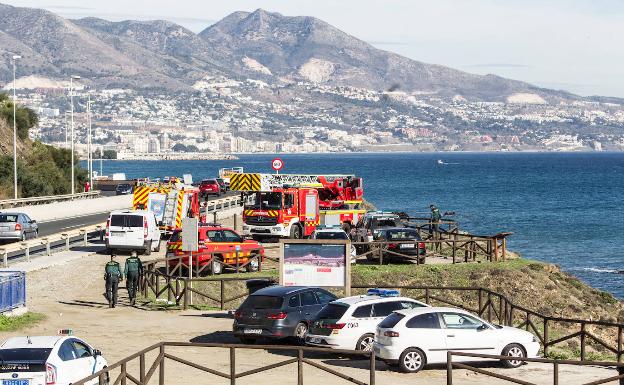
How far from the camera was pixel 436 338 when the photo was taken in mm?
22422

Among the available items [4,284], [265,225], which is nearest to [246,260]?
[265,225]

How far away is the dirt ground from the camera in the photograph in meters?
21.9

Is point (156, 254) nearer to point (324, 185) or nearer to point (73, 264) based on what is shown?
point (73, 264)

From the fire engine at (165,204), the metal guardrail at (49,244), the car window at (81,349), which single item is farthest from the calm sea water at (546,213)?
the car window at (81,349)

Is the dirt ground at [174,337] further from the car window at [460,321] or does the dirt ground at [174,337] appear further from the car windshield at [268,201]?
the car windshield at [268,201]

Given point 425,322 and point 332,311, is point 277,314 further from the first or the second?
point 425,322

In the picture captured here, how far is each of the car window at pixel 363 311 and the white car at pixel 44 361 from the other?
20.7ft

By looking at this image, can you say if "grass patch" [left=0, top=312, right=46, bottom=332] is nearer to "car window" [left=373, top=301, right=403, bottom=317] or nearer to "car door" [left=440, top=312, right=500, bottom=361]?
"car window" [left=373, top=301, right=403, bottom=317]

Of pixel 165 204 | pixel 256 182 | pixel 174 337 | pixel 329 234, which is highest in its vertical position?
pixel 256 182

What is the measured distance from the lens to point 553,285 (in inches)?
1651

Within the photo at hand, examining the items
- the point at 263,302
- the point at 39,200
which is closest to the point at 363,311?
the point at 263,302

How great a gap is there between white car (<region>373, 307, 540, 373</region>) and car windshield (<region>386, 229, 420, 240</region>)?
19.4 meters

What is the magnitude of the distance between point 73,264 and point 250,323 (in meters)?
17.3

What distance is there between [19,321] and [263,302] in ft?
22.0
